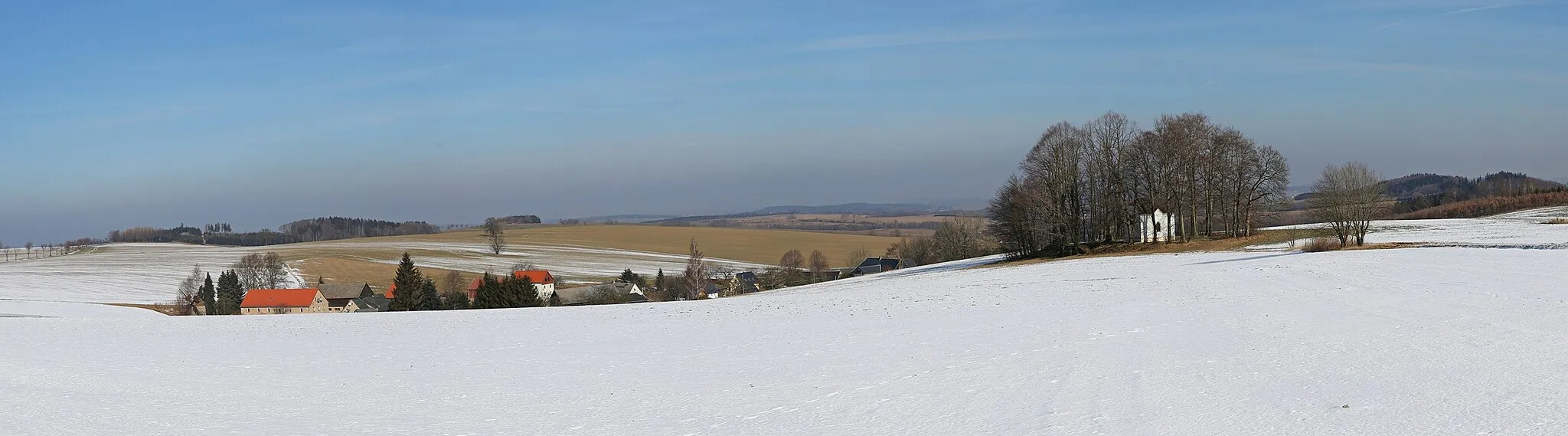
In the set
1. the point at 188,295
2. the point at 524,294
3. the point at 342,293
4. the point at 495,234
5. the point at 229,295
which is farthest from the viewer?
the point at 495,234

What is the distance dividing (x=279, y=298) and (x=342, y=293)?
621 inches

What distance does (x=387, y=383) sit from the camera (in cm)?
1517

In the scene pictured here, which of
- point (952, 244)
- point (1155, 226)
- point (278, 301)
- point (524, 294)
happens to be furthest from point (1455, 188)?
point (278, 301)

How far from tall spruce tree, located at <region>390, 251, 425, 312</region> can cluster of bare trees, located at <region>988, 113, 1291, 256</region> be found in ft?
125

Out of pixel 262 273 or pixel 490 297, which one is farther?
pixel 262 273

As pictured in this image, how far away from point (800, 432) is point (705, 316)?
50.7 feet

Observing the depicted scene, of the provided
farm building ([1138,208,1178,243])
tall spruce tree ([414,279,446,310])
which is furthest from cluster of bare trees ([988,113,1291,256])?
tall spruce tree ([414,279,446,310])

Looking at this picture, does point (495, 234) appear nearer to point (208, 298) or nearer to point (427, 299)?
point (208, 298)

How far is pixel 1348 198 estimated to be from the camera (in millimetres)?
41812

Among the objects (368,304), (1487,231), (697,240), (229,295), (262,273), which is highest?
(1487,231)

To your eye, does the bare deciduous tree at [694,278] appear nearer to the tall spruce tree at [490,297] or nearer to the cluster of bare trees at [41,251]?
the tall spruce tree at [490,297]

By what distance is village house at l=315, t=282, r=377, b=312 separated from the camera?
7431 centimetres

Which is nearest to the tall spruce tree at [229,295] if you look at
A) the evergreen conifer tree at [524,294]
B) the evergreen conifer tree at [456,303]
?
the evergreen conifer tree at [456,303]

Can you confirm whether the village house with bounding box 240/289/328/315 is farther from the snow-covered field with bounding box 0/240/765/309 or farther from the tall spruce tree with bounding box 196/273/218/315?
the snow-covered field with bounding box 0/240/765/309
